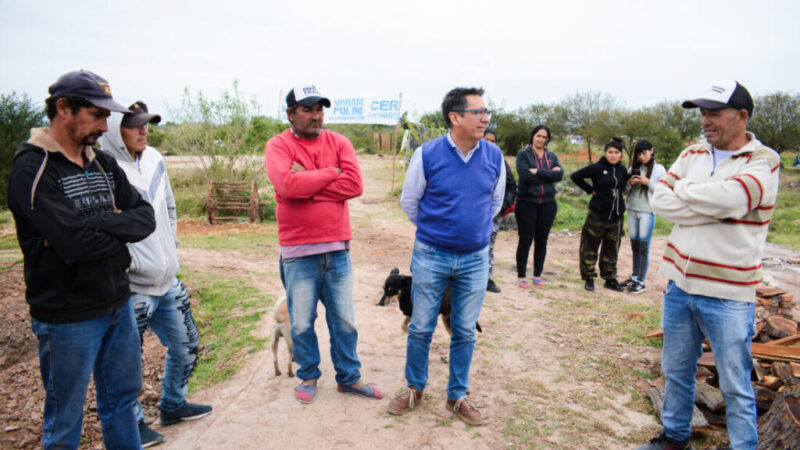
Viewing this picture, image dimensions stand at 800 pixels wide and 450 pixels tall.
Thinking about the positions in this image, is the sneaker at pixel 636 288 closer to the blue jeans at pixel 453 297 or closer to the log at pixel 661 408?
the log at pixel 661 408

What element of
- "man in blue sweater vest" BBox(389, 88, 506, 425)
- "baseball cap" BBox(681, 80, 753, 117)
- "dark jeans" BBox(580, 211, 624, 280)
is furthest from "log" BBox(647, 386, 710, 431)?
"dark jeans" BBox(580, 211, 624, 280)

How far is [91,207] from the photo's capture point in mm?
2311

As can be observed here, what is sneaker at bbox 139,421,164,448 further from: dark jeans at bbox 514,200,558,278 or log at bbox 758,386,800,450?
dark jeans at bbox 514,200,558,278

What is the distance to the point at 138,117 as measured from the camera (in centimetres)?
288

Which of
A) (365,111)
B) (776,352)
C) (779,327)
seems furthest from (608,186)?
(365,111)

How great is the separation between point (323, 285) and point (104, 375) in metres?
1.49

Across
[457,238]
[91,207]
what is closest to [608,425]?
[457,238]

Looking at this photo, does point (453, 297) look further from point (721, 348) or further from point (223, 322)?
point (223, 322)

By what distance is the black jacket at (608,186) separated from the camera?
6.48 m

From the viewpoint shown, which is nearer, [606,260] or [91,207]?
[91,207]

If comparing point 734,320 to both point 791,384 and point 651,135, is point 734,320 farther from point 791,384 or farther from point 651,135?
point 651,135

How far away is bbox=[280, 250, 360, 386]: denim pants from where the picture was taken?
3439 millimetres

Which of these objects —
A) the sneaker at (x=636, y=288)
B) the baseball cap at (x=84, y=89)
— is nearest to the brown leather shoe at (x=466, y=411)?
the baseball cap at (x=84, y=89)

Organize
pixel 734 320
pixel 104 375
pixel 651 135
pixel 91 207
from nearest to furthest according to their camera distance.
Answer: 1. pixel 91 207
2. pixel 104 375
3. pixel 734 320
4. pixel 651 135
